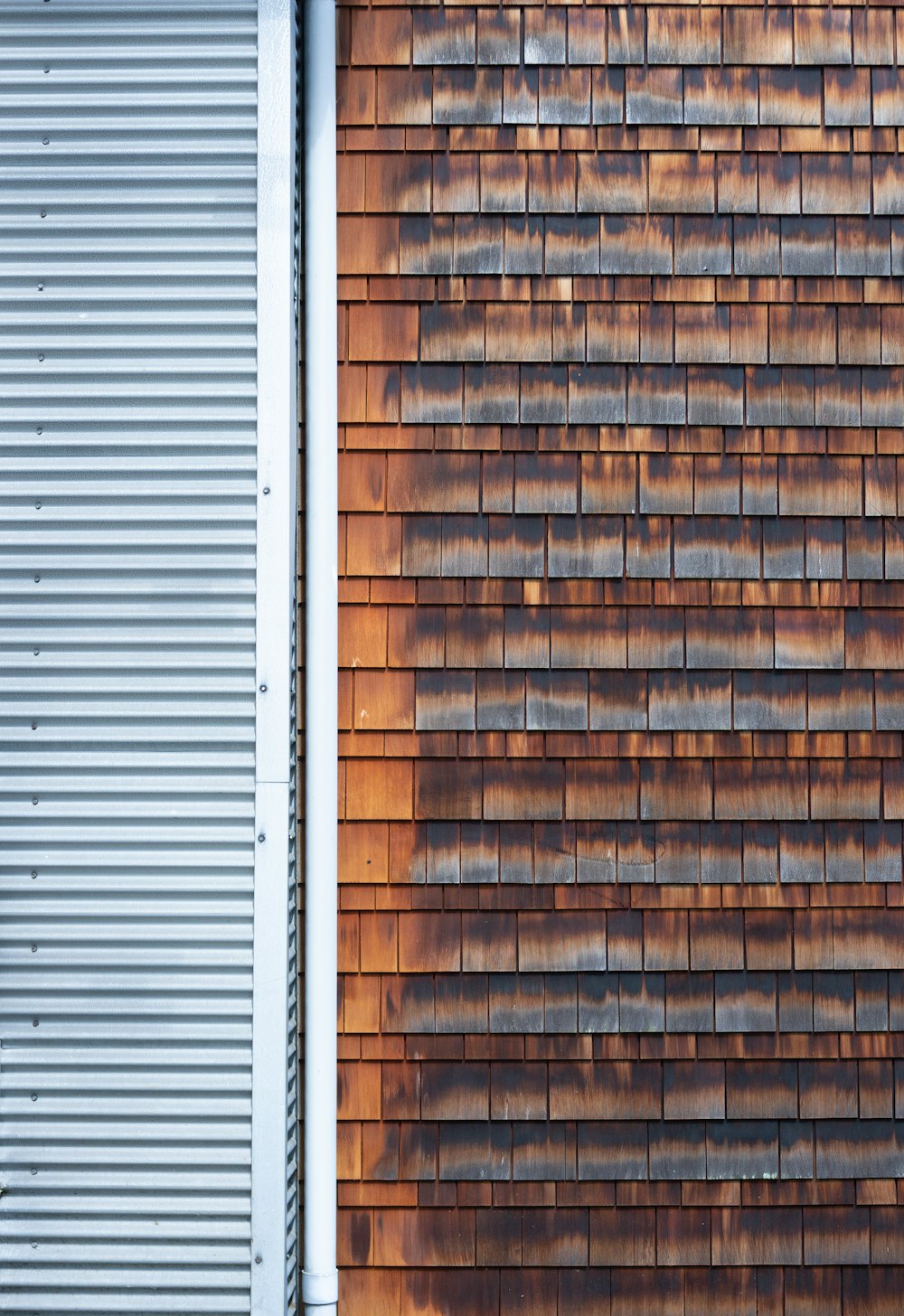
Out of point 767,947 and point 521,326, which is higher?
point 521,326

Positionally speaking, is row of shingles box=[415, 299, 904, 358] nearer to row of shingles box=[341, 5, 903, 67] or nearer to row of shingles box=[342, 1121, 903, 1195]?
row of shingles box=[341, 5, 903, 67]

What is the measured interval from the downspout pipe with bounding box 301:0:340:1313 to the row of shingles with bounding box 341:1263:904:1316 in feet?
1.88

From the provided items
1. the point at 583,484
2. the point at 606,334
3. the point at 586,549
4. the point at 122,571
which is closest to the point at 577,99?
the point at 606,334

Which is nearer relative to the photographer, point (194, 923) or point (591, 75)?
point (194, 923)

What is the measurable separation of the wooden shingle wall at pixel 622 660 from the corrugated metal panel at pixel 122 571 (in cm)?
30

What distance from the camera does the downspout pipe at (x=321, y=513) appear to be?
263cm

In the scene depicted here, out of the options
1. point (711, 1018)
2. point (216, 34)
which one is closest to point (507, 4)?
point (216, 34)

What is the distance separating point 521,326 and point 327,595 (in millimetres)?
851

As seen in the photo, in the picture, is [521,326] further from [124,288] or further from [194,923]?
[194,923]

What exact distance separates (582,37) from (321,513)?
1399 millimetres

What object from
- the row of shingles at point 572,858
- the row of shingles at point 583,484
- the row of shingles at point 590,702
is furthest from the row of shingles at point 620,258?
the row of shingles at point 572,858

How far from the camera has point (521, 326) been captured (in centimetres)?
270

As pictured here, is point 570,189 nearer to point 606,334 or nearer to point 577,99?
point 577,99

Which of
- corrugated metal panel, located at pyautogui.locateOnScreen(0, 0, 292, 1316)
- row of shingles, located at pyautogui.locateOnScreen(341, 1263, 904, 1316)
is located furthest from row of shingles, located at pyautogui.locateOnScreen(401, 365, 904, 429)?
row of shingles, located at pyautogui.locateOnScreen(341, 1263, 904, 1316)
